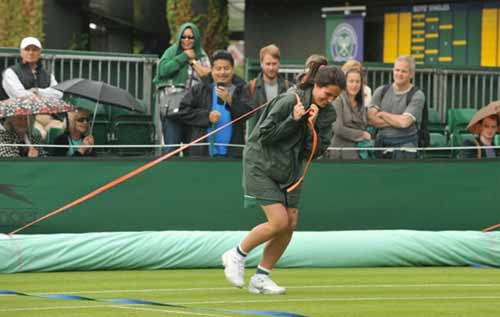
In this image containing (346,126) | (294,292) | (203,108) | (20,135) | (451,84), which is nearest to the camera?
(294,292)

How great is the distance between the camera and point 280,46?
74.0ft

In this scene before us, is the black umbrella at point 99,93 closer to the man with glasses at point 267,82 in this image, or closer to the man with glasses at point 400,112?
the man with glasses at point 267,82

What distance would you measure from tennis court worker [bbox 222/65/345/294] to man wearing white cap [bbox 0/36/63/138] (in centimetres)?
479

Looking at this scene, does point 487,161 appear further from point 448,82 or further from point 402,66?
point 448,82

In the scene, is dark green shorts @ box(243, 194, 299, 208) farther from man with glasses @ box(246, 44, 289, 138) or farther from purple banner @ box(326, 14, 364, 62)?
purple banner @ box(326, 14, 364, 62)

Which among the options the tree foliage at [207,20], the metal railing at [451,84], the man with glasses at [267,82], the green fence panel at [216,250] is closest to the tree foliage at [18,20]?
the tree foliage at [207,20]

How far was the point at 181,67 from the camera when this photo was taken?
1405cm

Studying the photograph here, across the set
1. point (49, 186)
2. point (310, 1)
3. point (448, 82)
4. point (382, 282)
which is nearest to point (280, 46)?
point (310, 1)

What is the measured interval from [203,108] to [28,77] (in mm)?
2214

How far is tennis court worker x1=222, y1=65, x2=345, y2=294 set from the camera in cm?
955

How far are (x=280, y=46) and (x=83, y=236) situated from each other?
1103 cm

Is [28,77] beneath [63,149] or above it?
above

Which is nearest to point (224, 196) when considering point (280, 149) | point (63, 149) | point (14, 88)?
point (63, 149)

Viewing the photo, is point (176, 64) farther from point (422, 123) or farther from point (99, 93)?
point (422, 123)
